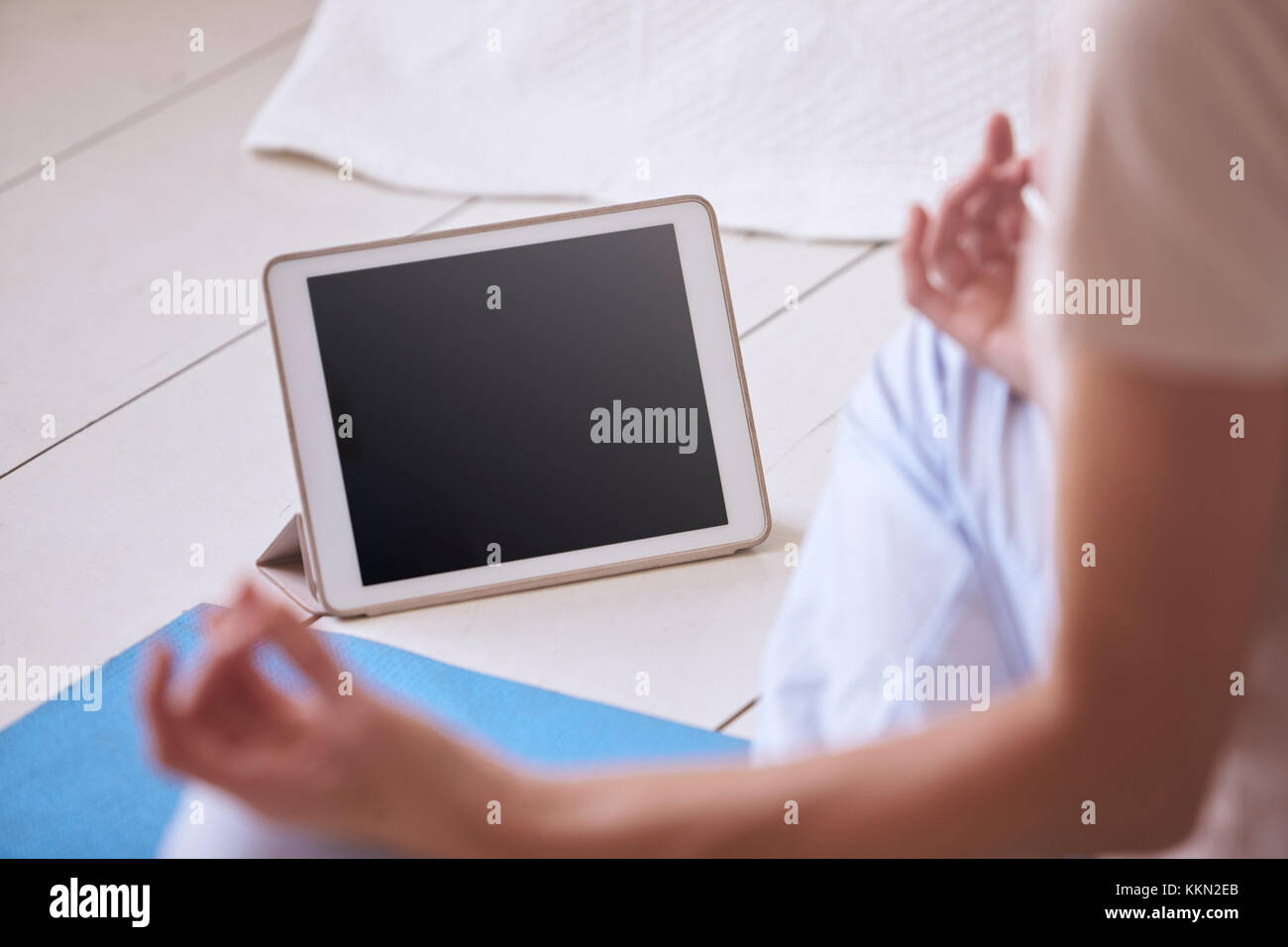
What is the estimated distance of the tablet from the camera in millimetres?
1101

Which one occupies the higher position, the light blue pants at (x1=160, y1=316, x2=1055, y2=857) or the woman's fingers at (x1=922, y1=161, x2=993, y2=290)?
the woman's fingers at (x1=922, y1=161, x2=993, y2=290)

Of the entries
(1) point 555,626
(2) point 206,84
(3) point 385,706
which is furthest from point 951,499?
(2) point 206,84

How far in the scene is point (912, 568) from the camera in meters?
0.74

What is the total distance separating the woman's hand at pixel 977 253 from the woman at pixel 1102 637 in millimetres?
141

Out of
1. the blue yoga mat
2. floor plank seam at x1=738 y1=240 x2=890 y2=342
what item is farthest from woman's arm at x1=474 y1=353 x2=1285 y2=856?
floor plank seam at x1=738 y1=240 x2=890 y2=342

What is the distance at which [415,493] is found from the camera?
3.59 ft

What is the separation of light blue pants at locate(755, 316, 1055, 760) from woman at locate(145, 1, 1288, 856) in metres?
0.02

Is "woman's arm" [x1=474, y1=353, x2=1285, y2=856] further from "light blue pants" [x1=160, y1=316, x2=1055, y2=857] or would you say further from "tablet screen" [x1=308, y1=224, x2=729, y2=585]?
"tablet screen" [x1=308, y1=224, x2=729, y2=585]

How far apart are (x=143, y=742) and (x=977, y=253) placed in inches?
28.0

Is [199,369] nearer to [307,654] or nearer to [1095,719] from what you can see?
[307,654]

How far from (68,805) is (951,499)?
674mm
